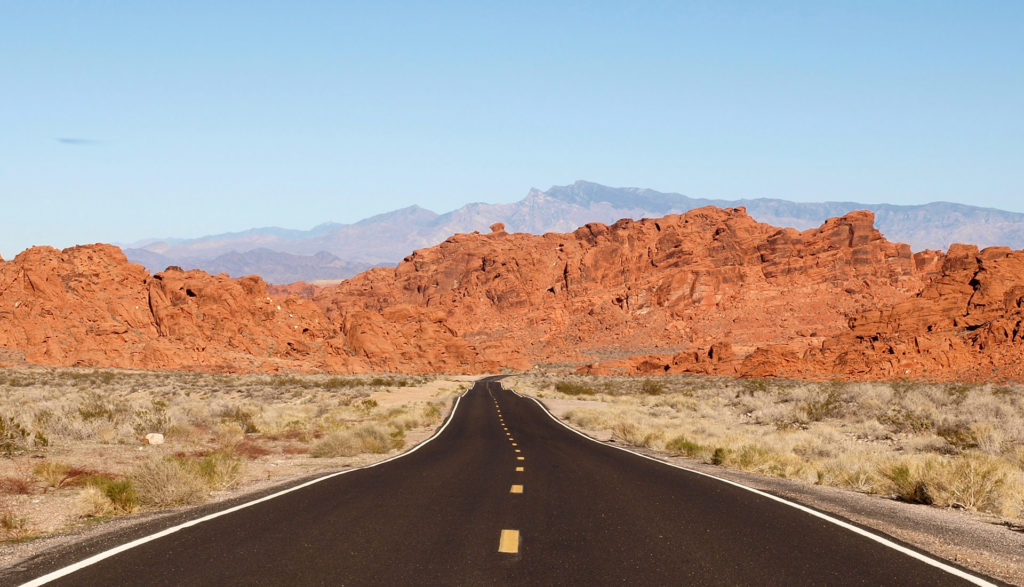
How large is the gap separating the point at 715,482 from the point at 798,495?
1568 mm

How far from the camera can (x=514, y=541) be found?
7.32 metres

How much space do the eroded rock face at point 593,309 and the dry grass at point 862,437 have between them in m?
25.2

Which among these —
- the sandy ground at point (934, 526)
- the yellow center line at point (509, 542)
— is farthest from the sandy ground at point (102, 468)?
the sandy ground at point (934, 526)

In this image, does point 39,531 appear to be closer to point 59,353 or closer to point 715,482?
point 715,482

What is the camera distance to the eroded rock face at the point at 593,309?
6431 centimetres

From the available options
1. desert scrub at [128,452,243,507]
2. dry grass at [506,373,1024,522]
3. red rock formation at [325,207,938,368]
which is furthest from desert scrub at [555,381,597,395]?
desert scrub at [128,452,243,507]

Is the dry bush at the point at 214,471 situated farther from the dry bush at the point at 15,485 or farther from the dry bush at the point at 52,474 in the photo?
the dry bush at the point at 15,485

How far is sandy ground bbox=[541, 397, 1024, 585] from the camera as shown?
683 centimetres

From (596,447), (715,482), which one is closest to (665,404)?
(596,447)

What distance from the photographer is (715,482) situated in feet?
41.1

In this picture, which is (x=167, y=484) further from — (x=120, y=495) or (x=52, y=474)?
(x=52, y=474)

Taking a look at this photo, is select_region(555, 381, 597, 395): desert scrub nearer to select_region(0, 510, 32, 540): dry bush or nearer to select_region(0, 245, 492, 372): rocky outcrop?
select_region(0, 245, 492, 372): rocky outcrop

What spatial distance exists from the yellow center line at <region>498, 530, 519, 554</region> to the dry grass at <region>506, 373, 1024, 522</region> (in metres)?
7.72

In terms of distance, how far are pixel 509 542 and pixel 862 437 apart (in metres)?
20.3
